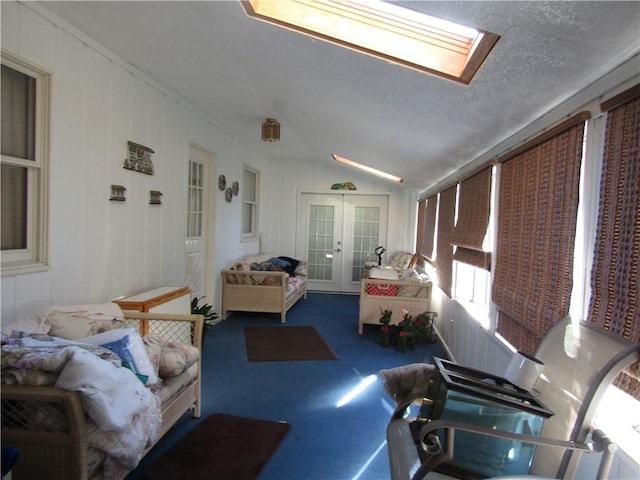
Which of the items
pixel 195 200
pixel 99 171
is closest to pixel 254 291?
pixel 195 200

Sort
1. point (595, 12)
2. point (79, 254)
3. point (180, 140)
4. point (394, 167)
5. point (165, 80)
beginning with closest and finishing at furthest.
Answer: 1. point (595, 12)
2. point (79, 254)
3. point (165, 80)
4. point (180, 140)
5. point (394, 167)

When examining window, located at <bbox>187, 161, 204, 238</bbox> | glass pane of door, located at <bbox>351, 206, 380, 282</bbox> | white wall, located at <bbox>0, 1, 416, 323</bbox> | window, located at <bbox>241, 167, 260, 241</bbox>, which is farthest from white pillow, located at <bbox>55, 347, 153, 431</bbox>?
glass pane of door, located at <bbox>351, 206, 380, 282</bbox>

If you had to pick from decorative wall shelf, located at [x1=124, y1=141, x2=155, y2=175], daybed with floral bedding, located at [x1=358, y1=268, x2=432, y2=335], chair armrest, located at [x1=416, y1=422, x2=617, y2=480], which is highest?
decorative wall shelf, located at [x1=124, y1=141, x2=155, y2=175]

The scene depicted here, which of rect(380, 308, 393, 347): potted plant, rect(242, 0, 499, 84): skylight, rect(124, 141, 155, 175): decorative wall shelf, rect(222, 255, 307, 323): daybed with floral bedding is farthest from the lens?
rect(222, 255, 307, 323): daybed with floral bedding

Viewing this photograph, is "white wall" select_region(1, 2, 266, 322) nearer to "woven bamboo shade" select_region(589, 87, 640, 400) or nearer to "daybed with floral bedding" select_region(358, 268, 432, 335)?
"daybed with floral bedding" select_region(358, 268, 432, 335)

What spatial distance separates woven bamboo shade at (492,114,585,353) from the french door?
481 centimetres

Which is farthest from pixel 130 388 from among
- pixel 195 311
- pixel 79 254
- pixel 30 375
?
pixel 195 311

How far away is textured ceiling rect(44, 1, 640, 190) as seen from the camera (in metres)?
1.25

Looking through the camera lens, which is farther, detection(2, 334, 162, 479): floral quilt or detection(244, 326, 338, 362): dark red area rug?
detection(244, 326, 338, 362): dark red area rug

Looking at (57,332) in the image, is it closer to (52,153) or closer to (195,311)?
(52,153)

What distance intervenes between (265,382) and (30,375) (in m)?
1.93

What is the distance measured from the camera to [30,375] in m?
1.43

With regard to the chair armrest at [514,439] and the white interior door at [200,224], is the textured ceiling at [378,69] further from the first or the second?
the chair armrest at [514,439]

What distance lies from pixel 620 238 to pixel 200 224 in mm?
4176
